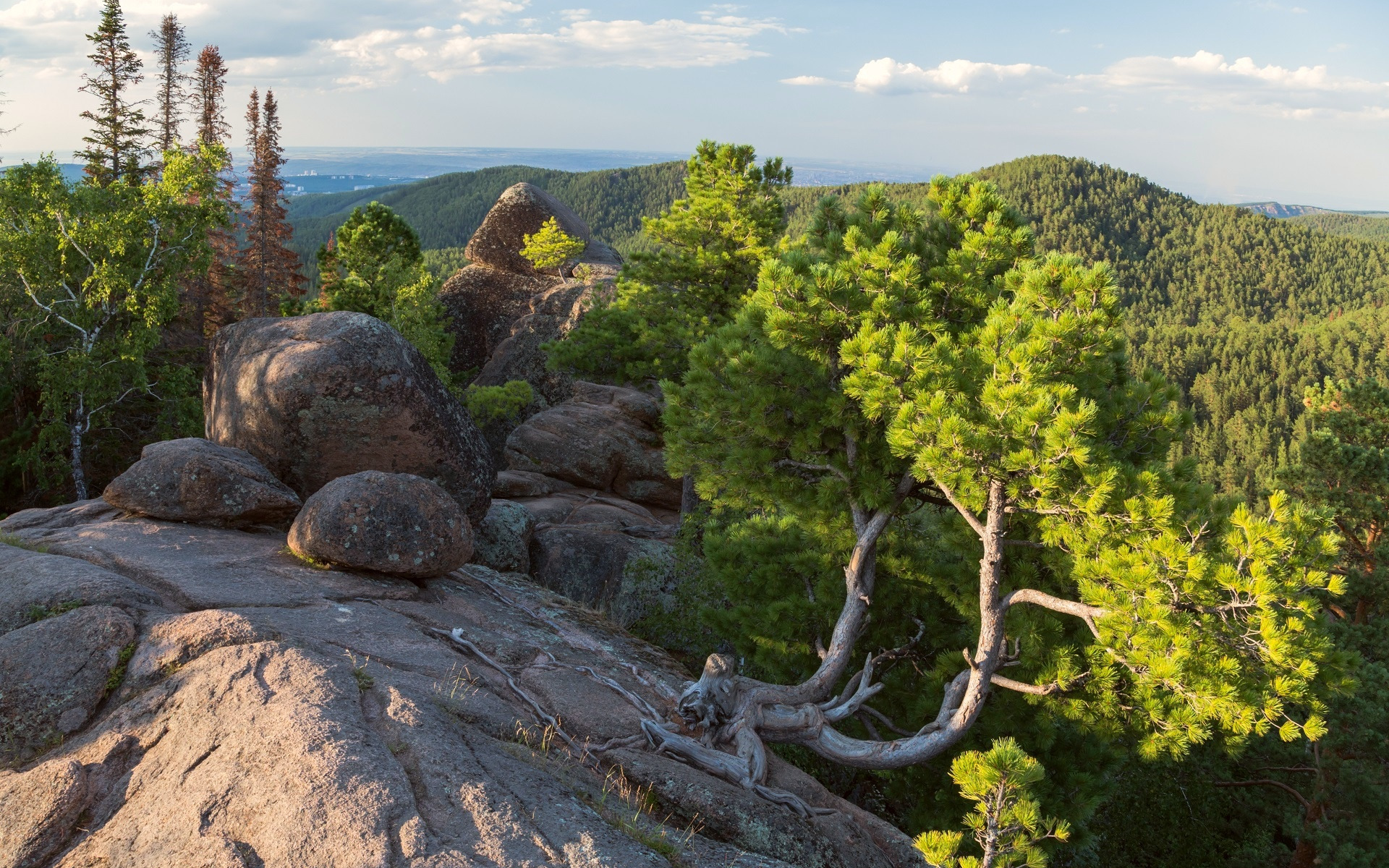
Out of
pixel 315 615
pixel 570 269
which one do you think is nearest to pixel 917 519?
pixel 315 615

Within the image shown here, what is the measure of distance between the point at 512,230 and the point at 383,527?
3366 centimetres

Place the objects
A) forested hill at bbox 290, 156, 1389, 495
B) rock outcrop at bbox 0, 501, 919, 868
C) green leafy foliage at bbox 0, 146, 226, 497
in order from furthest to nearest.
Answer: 1. forested hill at bbox 290, 156, 1389, 495
2. green leafy foliage at bbox 0, 146, 226, 497
3. rock outcrop at bbox 0, 501, 919, 868

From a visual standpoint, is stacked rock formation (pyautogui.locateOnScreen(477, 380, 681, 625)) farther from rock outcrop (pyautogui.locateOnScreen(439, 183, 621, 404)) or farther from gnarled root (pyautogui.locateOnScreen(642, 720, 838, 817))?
rock outcrop (pyautogui.locateOnScreen(439, 183, 621, 404))

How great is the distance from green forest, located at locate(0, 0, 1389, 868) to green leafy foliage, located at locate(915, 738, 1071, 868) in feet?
0.11

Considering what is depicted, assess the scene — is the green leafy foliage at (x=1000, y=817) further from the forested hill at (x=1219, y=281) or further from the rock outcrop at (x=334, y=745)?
the forested hill at (x=1219, y=281)

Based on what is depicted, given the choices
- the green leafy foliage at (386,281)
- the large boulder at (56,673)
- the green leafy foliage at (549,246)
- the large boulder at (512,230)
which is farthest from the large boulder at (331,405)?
the large boulder at (512,230)

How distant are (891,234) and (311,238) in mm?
176924

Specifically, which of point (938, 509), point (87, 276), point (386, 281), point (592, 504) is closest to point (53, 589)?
point (938, 509)

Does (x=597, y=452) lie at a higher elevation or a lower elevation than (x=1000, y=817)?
lower

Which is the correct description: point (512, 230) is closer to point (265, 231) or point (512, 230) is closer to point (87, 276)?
point (265, 231)

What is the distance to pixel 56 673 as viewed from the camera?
663 cm

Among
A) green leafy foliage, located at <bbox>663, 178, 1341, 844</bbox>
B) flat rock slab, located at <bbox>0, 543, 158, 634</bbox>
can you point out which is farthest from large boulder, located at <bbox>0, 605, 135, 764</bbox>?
green leafy foliage, located at <bbox>663, 178, 1341, 844</bbox>

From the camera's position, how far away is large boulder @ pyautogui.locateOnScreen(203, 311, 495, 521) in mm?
12711

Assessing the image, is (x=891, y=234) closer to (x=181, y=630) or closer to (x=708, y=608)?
(x=708, y=608)
